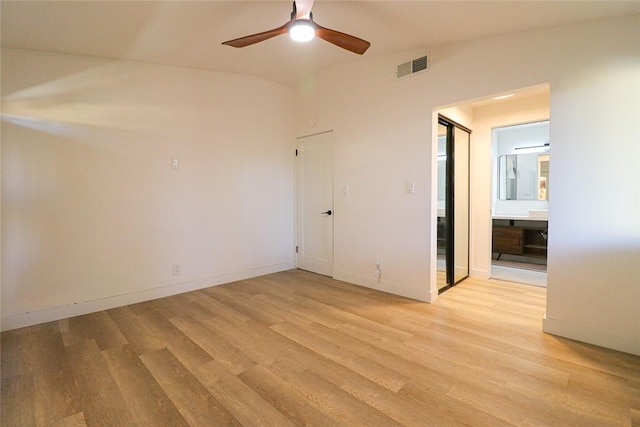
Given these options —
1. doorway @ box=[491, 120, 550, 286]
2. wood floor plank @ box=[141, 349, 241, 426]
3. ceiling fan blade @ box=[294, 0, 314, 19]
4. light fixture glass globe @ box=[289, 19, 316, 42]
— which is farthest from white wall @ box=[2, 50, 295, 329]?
doorway @ box=[491, 120, 550, 286]

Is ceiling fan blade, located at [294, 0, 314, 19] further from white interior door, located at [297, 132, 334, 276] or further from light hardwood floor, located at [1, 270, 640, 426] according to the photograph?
light hardwood floor, located at [1, 270, 640, 426]

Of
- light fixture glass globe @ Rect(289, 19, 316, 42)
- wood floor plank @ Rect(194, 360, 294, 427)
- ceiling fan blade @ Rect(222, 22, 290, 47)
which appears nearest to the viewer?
wood floor plank @ Rect(194, 360, 294, 427)

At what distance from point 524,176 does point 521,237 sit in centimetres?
119

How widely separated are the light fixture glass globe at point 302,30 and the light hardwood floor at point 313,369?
243 centimetres

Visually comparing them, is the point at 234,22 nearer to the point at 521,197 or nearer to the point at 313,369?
the point at 313,369

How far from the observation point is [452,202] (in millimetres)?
3812

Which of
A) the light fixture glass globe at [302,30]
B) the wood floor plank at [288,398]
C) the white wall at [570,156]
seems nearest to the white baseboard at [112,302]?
the wood floor plank at [288,398]

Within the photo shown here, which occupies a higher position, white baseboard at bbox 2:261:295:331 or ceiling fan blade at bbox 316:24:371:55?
ceiling fan blade at bbox 316:24:371:55

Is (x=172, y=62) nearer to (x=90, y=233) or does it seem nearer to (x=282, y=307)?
(x=90, y=233)

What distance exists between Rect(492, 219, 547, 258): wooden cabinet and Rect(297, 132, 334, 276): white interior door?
3.40 m

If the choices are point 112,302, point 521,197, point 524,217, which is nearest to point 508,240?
point 524,217

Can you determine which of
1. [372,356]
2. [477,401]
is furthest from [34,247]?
[477,401]

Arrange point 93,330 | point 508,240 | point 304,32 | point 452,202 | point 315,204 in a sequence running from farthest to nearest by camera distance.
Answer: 1. point 508,240
2. point 315,204
3. point 452,202
4. point 93,330
5. point 304,32

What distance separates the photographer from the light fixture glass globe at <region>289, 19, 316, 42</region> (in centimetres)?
204
